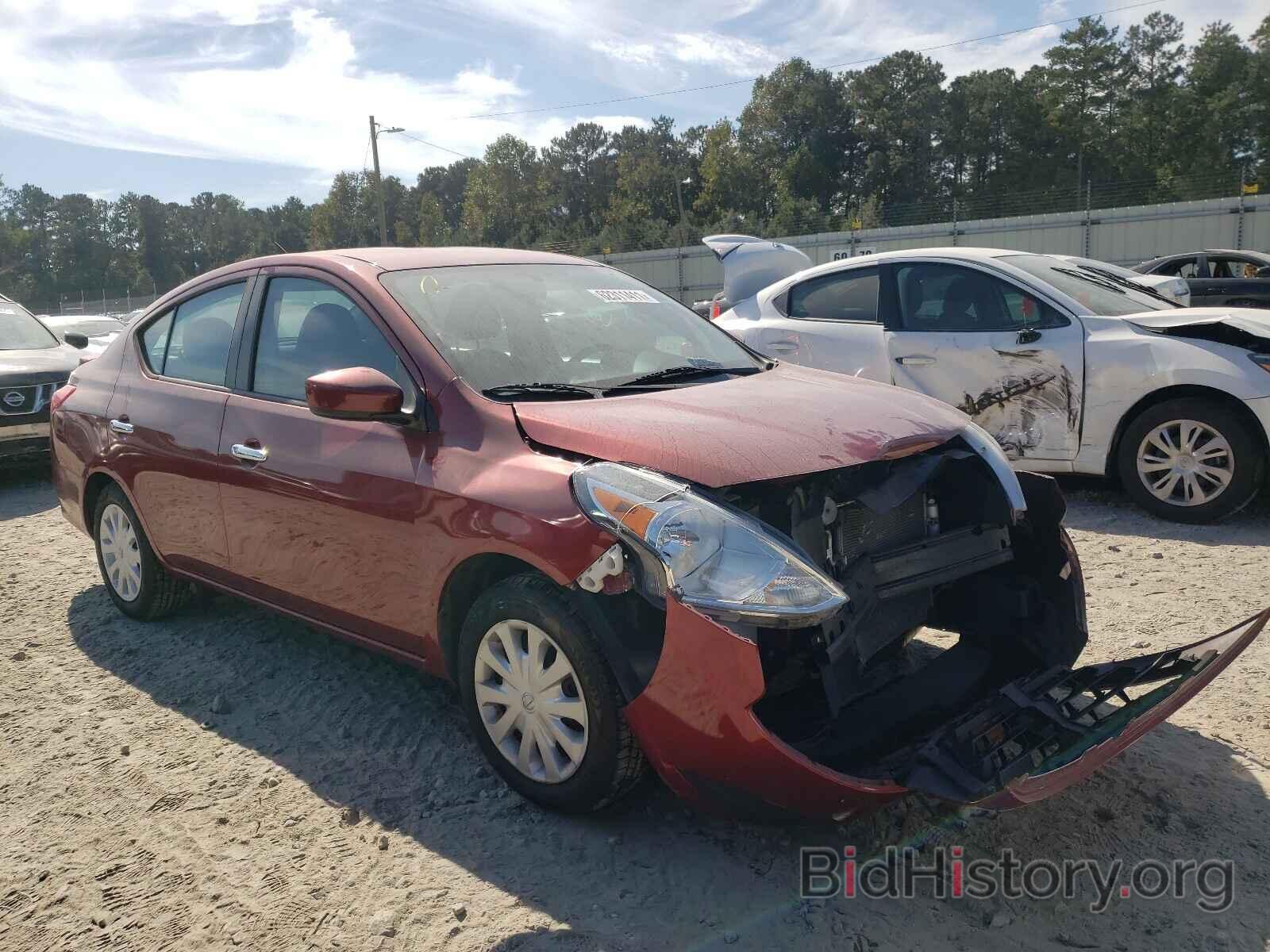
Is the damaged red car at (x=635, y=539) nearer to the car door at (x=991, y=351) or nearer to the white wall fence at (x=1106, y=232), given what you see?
the car door at (x=991, y=351)

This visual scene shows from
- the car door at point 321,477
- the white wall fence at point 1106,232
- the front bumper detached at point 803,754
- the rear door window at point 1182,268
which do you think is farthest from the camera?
the white wall fence at point 1106,232

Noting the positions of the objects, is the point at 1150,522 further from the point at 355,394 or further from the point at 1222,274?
the point at 1222,274

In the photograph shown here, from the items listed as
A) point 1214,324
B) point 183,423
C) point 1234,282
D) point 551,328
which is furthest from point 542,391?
point 1234,282

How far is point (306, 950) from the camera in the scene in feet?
7.99

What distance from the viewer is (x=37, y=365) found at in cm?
862

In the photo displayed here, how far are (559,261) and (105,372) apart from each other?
7.57 feet

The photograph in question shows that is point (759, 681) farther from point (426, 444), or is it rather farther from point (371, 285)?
point (371, 285)

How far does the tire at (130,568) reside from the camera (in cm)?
457

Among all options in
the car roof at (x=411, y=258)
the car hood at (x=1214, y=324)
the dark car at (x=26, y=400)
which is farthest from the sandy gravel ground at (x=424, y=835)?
Result: the dark car at (x=26, y=400)

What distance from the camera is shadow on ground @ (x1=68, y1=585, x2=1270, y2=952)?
2406mm

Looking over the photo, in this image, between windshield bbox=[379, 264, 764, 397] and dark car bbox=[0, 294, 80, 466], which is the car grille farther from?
windshield bbox=[379, 264, 764, 397]

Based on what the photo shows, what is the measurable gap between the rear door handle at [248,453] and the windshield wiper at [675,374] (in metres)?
1.34

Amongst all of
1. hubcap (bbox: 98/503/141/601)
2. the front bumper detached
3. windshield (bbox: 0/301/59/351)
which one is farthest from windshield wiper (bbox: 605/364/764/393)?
windshield (bbox: 0/301/59/351)

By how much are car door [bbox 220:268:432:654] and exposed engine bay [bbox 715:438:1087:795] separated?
1.13m
